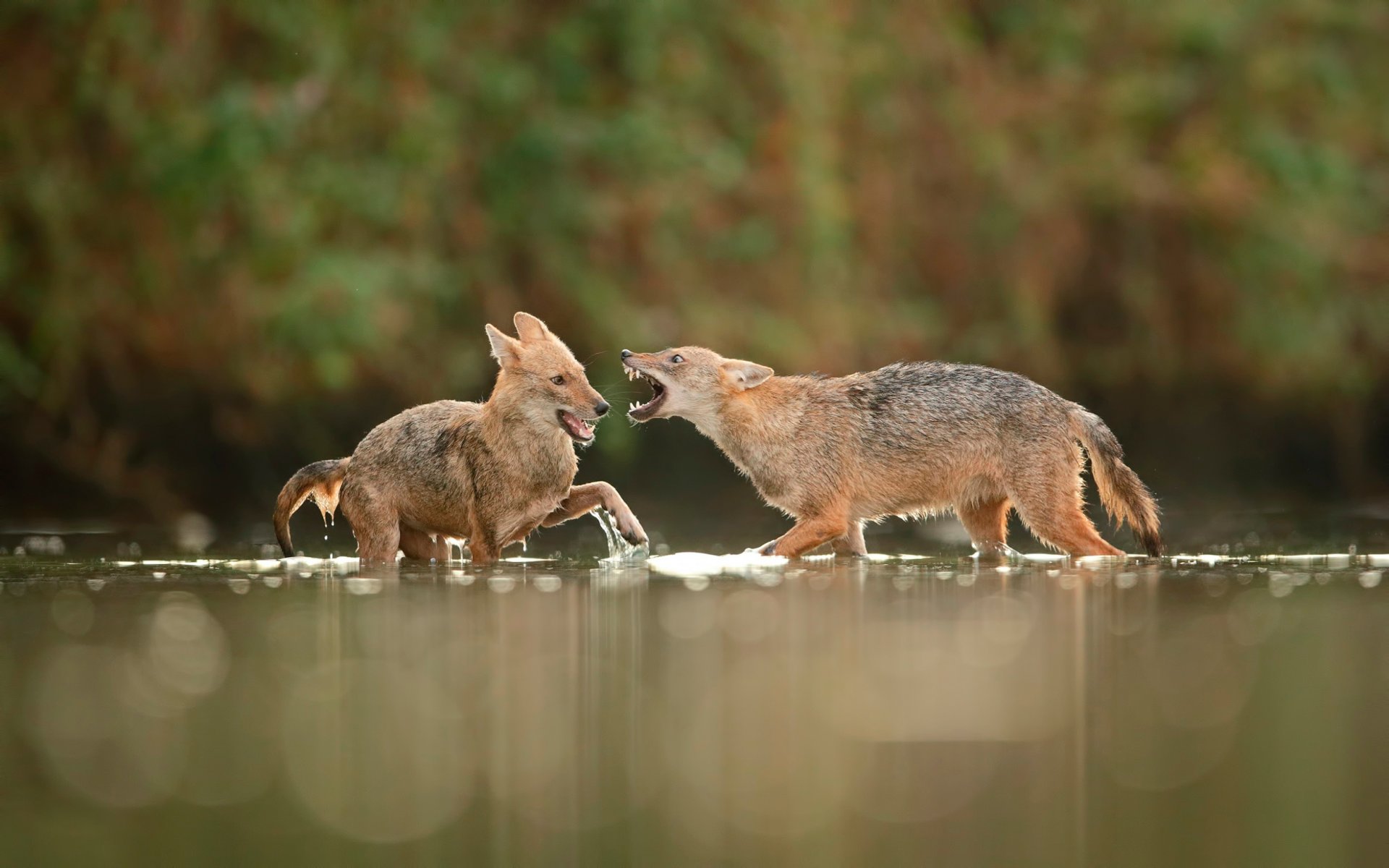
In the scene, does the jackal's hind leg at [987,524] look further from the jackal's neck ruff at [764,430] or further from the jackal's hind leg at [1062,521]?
the jackal's neck ruff at [764,430]

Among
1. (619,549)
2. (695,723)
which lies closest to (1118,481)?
(619,549)

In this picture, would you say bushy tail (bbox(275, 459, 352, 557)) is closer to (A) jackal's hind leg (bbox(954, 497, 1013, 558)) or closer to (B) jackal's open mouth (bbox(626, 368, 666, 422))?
(B) jackal's open mouth (bbox(626, 368, 666, 422))

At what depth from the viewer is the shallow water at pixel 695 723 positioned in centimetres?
469

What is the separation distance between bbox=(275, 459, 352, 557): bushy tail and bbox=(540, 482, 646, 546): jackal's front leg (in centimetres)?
133

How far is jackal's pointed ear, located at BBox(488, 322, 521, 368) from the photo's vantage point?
10.4 meters

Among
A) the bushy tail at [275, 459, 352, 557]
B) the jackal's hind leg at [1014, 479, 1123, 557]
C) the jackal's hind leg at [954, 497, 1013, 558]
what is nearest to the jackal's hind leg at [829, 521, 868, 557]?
the jackal's hind leg at [954, 497, 1013, 558]

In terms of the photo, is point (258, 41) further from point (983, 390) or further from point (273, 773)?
point (273, 773)

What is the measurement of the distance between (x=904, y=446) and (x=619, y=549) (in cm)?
182

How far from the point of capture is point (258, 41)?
60.1ft

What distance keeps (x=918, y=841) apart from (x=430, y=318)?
14977 millimetres

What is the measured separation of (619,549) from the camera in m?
11.0

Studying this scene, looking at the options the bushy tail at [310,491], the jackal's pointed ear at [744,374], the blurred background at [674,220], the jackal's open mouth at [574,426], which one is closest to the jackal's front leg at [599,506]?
the jackal's open mouth at [574,426]

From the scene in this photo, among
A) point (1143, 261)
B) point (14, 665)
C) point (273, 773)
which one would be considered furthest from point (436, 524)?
point (1143, 261)

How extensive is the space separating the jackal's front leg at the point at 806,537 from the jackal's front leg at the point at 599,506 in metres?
0.89
